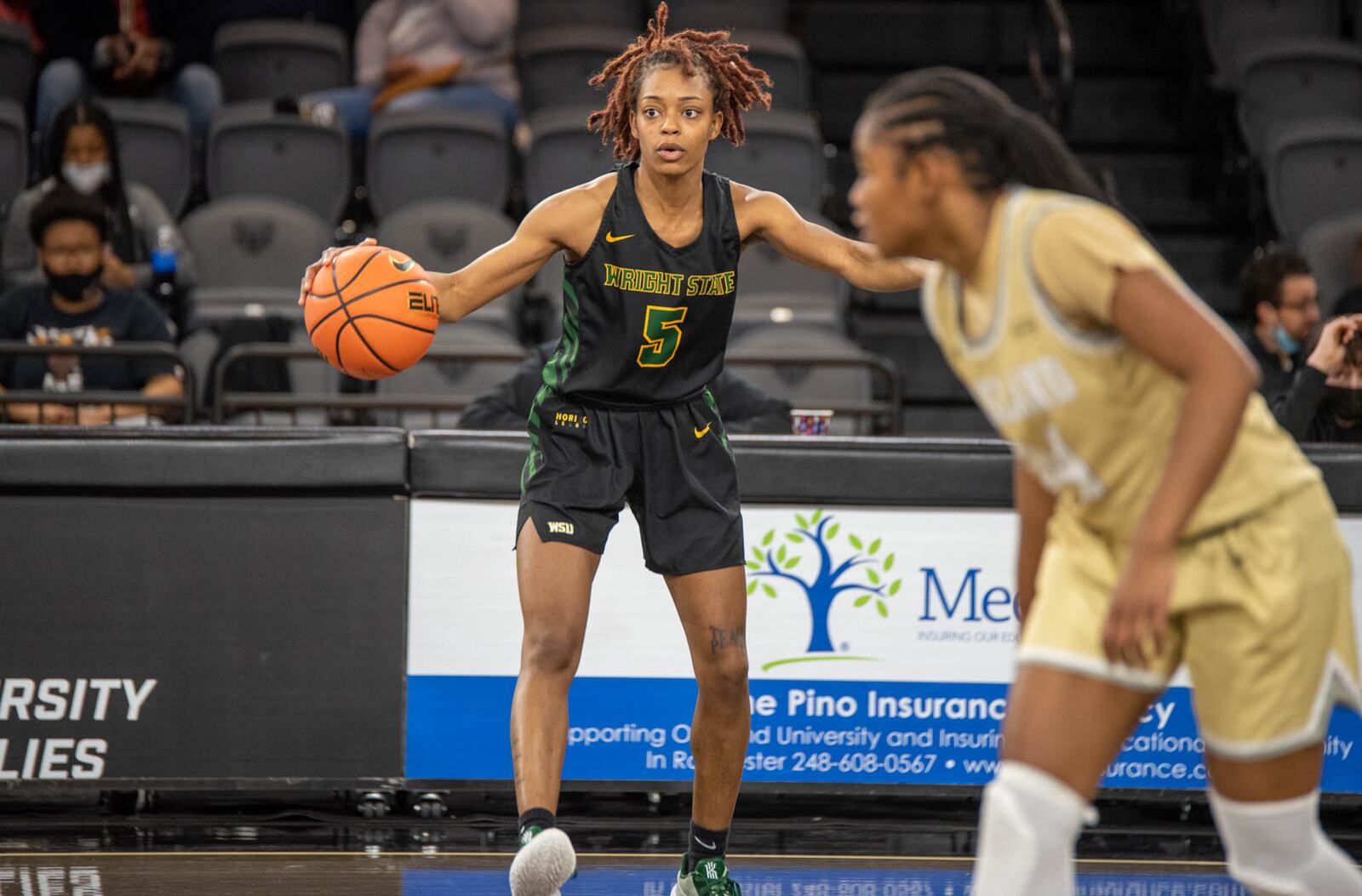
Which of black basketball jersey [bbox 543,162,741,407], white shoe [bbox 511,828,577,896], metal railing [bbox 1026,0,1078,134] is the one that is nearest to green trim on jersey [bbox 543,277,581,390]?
black basketball jersey [bbox 543,162,741,407]

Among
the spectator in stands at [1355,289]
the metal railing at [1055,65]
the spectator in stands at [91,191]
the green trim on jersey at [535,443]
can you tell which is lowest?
the green trim on jersey at [535,443]

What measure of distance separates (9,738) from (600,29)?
5.89m

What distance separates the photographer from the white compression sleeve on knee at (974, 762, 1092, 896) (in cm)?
239

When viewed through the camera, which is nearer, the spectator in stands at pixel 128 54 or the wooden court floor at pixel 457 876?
the wooden court floor at pixel 457 876

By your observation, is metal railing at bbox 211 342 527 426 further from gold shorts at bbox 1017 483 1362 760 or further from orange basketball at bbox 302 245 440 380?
gold shorts at bbox 1017 483 1362 760

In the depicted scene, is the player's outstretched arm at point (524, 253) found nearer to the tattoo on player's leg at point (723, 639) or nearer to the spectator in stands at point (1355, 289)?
the tattoo on player's leg at point (723, 639)

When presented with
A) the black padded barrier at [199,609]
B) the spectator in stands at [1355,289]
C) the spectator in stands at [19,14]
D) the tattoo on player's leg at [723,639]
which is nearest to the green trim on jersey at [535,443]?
the tattoo on player's leg at [723,639]

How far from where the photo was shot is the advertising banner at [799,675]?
503 centimetres

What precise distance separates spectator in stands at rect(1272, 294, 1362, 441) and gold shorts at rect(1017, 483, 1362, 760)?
2320mm

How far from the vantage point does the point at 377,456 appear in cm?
504

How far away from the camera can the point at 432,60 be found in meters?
9.26

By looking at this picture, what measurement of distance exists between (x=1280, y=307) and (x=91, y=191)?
5.22 metres

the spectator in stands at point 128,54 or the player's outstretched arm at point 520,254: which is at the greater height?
the spectator in stands at point 128,54

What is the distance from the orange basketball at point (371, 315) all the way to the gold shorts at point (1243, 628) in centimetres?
174
